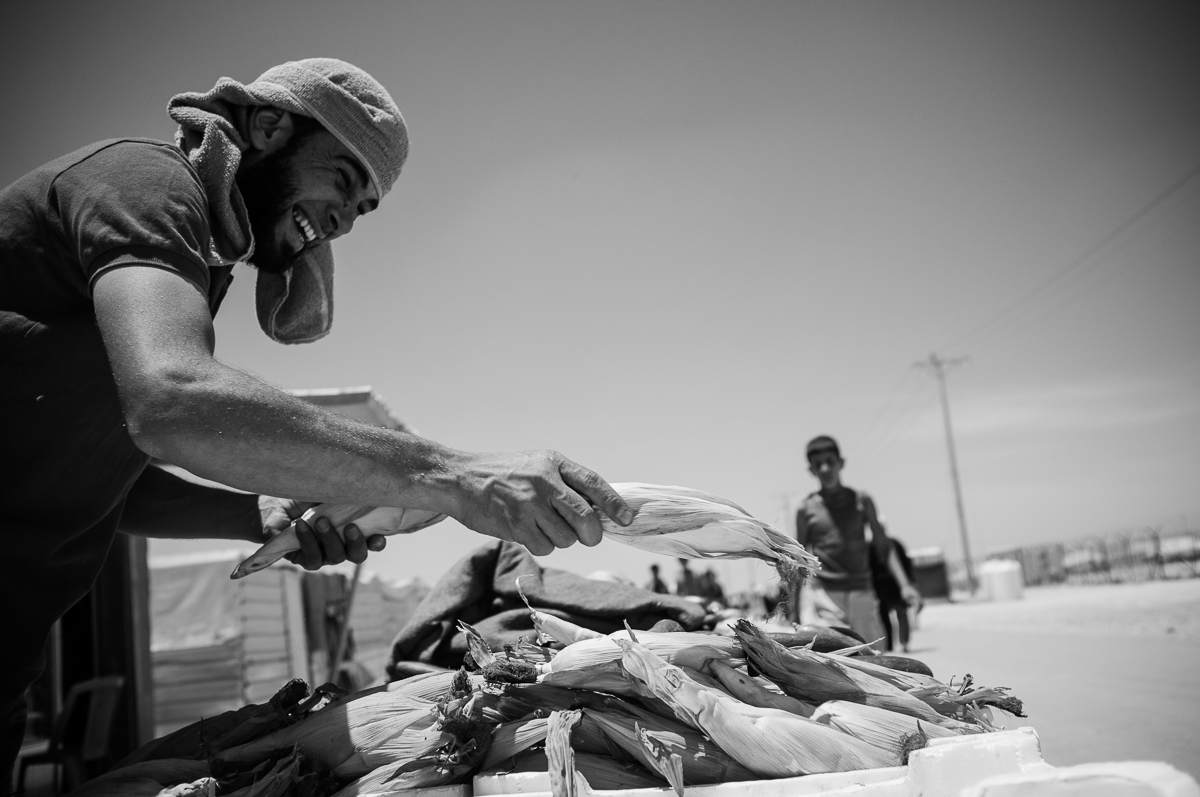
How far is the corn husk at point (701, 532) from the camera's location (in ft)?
5.03

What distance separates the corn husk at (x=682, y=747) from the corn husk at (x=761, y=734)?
0.03 m

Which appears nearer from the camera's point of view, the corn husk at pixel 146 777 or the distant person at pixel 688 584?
the corn husk at pixel 146 777

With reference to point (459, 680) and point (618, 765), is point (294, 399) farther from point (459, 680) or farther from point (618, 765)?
point (618, 765)

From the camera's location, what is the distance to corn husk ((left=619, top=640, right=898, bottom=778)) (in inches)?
52.1

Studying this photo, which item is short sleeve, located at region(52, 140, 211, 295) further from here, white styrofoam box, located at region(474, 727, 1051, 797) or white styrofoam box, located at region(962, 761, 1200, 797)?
white styrofoam box, located at region(962, 761, 1200, 797)

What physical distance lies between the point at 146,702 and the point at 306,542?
23.3ft

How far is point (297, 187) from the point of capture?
1979mm

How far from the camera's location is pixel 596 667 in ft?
4.98

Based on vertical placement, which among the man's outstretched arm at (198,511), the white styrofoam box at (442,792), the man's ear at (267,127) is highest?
the man's ear at (267,127)

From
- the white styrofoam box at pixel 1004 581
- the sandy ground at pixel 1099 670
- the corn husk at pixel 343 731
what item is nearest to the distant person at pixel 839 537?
the sandy ground at pixel 1099 670

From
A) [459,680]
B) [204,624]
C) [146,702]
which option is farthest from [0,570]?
Answer: [204,624]

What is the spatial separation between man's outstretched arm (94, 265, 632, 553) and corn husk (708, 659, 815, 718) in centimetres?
35

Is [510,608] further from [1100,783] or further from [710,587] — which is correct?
[710,587]

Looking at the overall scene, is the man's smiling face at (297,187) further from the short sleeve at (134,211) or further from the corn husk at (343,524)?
the corn husk at (343,524)
